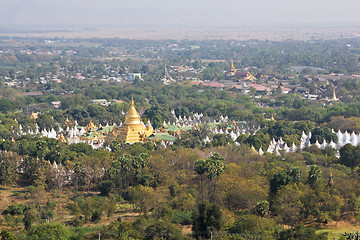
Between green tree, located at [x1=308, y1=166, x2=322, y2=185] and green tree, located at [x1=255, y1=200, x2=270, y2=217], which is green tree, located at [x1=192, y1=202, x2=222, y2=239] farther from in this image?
green tree, located at [x1=308, y1=166, x2=322, y2=185]

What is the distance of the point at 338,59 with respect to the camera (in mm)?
161875

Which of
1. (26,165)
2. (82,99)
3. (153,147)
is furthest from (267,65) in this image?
(26,165)

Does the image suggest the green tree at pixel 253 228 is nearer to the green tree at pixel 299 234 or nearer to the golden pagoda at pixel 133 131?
the green tree at pixel 299 234

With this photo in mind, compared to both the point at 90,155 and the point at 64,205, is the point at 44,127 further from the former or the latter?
the point at 64,205

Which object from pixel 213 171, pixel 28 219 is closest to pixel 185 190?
pixel 213 171

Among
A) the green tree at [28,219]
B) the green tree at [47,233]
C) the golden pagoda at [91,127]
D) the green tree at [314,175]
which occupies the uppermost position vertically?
the green tree at [314,175]

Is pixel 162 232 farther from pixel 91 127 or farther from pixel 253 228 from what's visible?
pixel 91 127

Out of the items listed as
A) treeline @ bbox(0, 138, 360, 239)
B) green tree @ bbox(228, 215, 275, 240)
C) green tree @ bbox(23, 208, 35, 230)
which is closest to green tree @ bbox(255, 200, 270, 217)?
treeline @ bbox(0, 138, 360, 239)

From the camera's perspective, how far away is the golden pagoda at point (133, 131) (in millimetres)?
57500

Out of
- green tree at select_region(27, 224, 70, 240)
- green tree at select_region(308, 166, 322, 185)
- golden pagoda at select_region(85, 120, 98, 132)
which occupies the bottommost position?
golden pagoda at select_region(85, 120, 98, 132)

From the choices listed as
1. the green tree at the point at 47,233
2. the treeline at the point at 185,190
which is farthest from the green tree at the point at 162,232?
the green tree at the point at 47,233

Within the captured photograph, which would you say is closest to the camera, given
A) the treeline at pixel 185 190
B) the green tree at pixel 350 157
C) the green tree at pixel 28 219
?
the treeline at pixel 185 190

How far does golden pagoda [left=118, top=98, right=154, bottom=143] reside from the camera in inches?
2264

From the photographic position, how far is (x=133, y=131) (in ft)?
192
